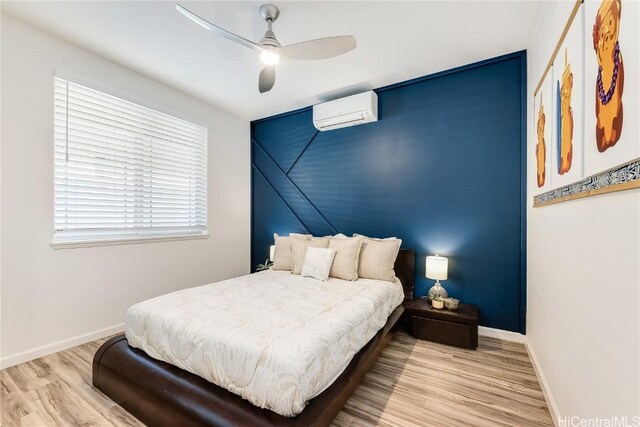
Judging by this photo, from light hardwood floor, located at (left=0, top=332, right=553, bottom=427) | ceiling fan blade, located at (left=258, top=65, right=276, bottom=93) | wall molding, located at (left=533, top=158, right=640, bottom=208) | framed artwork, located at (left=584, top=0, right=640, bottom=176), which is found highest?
ceiling fan blade, located at (left=258, top=65, right=276, bottom=93)

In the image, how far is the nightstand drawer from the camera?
98.7 inches

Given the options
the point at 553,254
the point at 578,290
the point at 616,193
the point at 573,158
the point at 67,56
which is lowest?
the point at 578,290

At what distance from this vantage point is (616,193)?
95 centimetres

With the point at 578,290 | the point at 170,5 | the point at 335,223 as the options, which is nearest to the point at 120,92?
the point at 170,5

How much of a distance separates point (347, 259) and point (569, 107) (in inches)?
79.3

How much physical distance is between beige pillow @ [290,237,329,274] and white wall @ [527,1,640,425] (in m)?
1.97

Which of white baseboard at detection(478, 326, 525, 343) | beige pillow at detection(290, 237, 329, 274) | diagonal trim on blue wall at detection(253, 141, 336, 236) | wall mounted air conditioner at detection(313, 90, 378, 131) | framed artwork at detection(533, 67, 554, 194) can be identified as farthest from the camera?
diagonal trim on blue wall at detection(253, 141, 336, 236)

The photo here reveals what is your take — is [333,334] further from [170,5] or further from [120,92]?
[120,92]

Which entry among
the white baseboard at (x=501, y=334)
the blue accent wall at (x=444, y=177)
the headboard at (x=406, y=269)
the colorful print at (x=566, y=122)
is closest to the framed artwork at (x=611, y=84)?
the colorful print at (x=566, y=122)

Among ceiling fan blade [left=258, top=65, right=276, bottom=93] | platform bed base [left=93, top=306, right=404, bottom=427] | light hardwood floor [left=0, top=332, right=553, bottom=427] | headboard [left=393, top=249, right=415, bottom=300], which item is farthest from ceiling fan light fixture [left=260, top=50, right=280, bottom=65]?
light hardwood floor [left=0, top=332, right=553, bottom=427]

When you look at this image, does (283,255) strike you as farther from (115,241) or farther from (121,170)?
(121,170)

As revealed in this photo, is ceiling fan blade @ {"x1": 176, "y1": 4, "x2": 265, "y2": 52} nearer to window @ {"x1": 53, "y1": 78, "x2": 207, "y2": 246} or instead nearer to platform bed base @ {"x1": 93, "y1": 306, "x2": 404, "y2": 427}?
window @ {"x1": 53, "y1": 78, "x2": 207, "y2": 246}

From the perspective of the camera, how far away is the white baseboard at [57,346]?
2.19m

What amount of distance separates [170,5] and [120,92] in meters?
1.32
